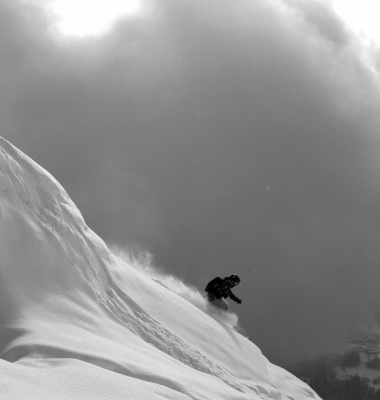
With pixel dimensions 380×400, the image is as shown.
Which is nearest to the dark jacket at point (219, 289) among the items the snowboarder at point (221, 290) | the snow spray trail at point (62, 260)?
the snowboarder at point (221, 290)

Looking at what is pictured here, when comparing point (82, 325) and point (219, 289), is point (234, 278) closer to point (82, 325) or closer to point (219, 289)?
point (219, 289)

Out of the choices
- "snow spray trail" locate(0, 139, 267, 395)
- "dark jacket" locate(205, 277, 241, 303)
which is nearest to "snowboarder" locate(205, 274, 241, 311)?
"dark jacket" locate(205, 277, 241, 303)

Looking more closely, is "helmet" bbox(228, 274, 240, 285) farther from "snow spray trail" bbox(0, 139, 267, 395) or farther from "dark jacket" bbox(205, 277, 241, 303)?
"snow spray trail" bbox(0, 139, 267, 395)

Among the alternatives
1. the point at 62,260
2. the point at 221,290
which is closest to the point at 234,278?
the point at 221,290

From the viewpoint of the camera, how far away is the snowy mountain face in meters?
11.3

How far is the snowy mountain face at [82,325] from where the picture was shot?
11.3m

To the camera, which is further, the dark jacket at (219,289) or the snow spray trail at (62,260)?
the dark jacket at (219,289)

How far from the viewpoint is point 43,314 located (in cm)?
1520

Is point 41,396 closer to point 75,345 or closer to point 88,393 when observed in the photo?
point 88,393

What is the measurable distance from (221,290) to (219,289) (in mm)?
136

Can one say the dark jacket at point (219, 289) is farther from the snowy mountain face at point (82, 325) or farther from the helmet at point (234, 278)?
the snowy mountain face at point (82, 325)

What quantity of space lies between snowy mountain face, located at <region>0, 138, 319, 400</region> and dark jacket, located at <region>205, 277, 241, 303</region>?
7137mm

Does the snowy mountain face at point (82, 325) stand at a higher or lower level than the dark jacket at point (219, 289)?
lower

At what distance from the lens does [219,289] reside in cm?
3319
